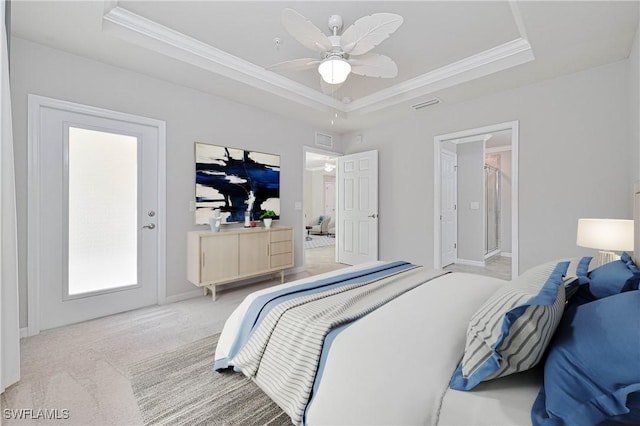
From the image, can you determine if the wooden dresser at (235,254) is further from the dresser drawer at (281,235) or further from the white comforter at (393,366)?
the white comforter at (393,366)

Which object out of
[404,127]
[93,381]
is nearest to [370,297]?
[93,381]

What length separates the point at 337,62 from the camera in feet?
7.06

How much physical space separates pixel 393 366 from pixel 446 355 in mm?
201

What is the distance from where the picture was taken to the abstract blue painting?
3.50 metres

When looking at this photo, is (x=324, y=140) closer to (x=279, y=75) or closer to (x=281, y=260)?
(x=279, y=75)

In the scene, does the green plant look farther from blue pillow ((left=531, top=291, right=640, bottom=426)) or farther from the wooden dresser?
blue pillow ((left=531, top=291, right=640, bottom=426))

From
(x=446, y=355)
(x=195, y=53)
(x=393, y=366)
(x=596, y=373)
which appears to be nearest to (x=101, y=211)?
(x=195, y=53)

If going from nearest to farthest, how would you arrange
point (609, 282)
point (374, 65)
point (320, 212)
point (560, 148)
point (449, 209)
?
point (609, 282) < point (374, 65) < point (560, 148) < point (449, 209) < point (320, 212)

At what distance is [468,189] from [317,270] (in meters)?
3.38

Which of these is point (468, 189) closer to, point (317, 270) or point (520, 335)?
point (317, 270)

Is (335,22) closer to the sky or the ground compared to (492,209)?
closer to the sky

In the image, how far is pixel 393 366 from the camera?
39.6 inches

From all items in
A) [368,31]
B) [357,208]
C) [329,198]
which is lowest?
[357,208]

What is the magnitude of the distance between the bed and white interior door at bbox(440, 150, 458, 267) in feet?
11.3
